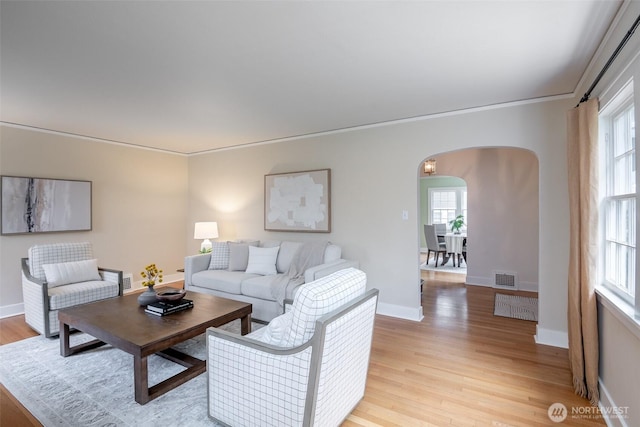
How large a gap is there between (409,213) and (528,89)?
68.5 inches

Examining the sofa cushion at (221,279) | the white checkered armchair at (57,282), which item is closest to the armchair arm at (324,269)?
the sofa cushion at (221,279)

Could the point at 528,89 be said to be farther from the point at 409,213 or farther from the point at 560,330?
the point at 560,330

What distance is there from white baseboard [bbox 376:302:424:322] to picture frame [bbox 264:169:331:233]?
50.5 inches

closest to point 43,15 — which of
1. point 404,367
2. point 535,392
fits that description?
point 404,367

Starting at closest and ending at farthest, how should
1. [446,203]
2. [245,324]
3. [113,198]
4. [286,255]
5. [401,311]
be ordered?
[245,324], [401,311], [286,255], [113,198], [446,203]

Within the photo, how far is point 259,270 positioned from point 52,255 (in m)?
2.39

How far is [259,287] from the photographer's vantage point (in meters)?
3.75

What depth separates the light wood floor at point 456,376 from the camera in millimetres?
2080

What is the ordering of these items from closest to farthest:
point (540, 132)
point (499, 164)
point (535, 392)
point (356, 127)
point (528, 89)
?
point (535, 392) → point (528, 89) → point (540, 132) → point (356, 127) → point (499, 164)

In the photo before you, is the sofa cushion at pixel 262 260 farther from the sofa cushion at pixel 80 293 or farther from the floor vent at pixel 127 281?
the floor vent at pixel 127 281

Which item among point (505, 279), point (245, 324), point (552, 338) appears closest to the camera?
point (245, 324)

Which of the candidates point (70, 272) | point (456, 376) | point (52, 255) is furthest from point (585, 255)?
point (52, 255)

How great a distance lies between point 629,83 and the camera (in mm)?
1801
